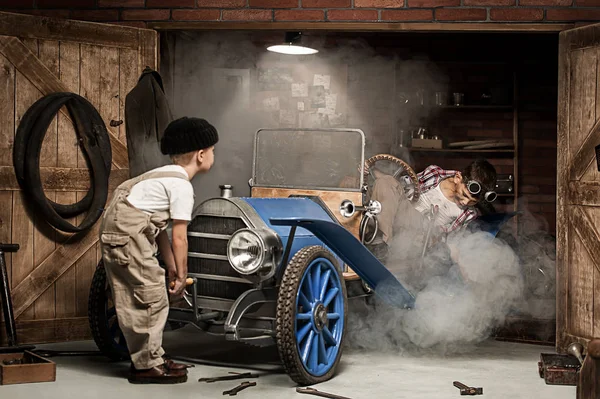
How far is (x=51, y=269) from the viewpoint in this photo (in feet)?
18.2

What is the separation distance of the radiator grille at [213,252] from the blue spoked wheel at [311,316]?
1.29 ft

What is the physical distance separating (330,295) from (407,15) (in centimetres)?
216

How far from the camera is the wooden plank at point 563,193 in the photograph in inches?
220

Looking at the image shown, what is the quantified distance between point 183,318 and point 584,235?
8.34 ft

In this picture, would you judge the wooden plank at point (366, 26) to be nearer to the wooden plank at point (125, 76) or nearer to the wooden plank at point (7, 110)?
the wooden plank at point (125, 76)

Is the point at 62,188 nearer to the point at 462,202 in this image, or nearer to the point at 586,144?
the point at 462,202

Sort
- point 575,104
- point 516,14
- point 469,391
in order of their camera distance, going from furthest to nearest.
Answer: point 516,14
point 575,104
point 469,391

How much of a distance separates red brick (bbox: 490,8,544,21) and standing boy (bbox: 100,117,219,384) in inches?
101

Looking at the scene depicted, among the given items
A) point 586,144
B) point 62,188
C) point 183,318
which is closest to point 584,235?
point 586,144

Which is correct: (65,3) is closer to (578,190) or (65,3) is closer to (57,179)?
(57,179)

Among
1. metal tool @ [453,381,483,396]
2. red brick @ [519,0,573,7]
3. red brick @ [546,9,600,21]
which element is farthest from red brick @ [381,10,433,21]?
metal tool @ [453,381,483,396]

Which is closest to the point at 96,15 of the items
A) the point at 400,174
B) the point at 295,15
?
the point at 295,15

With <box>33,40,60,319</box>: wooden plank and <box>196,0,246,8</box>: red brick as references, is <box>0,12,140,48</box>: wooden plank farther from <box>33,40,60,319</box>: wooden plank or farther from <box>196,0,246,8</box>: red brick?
<box>196,0,246,8</box>: red brick

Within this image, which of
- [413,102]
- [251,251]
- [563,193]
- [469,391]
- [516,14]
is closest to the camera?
[469,391]
